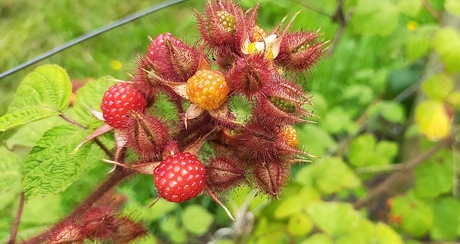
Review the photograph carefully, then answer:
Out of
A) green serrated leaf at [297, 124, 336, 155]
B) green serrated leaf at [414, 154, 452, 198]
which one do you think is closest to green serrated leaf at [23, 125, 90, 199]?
green serrated leaf at [297, 124, 336, 155]

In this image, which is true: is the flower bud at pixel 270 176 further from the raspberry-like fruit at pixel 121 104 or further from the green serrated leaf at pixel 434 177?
the green serrated leaf at pixel 434 177

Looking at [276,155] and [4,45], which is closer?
[276,155]

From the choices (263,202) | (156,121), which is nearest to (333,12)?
(263,202)

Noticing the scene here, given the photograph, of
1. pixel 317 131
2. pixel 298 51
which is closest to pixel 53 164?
pixel 298 51

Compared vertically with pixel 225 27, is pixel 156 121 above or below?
below

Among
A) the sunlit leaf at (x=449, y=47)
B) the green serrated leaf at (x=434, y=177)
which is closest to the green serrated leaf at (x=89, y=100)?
the sunlit leaf at (x=449, y=47)

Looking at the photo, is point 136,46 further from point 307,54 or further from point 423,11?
point 307,54
